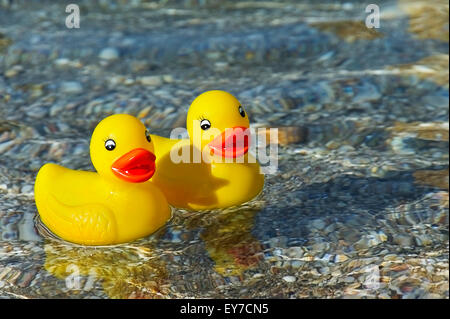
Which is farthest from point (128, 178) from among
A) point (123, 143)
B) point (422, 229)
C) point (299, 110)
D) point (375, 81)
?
point (375, 81)

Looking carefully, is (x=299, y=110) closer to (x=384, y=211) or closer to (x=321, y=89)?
(x=321, y=89)

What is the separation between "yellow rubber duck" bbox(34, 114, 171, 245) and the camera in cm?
383

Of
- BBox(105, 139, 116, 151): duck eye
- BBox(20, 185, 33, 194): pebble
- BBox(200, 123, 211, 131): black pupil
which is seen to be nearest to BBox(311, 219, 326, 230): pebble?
BBox(200, 123, 211, 131): black pupil

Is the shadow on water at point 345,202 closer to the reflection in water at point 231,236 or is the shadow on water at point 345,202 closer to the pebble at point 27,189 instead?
the reflection in water at point 231,236

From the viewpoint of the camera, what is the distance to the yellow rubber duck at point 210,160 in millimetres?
4066

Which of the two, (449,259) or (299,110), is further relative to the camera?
(299,110)

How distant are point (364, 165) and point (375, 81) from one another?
1365mm

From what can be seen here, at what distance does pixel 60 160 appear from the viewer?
5090 mm

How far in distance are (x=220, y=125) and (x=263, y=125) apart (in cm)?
157

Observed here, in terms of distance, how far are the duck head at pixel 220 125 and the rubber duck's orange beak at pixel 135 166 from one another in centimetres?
37

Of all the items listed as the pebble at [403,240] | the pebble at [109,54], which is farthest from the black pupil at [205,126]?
the pebble at [109,54]

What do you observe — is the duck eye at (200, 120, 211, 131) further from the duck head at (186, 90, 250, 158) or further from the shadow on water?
the shadow on water

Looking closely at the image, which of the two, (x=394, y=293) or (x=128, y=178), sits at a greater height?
(x=128, y=178)

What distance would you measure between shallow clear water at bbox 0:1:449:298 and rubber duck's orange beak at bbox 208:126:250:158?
18.1 inches
